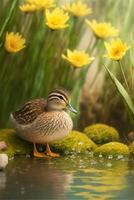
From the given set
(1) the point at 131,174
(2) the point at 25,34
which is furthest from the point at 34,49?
(1) the point at 131,174

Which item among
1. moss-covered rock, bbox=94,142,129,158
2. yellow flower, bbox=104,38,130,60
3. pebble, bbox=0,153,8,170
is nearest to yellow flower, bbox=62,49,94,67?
yellow flower, bbox=104,38,130,60

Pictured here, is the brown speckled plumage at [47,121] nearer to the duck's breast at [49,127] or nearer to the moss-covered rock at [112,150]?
the duck's breast at [49,127]

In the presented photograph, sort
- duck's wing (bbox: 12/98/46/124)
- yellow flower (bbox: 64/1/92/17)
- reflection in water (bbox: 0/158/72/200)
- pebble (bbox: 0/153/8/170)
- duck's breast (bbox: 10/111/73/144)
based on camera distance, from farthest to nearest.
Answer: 1. yellow flower (bbox: 64/1/92/17)
2. duck's wing (bbox: 12/98/46/124)
3. duck's breast (bbox: 10/111/73/144)
4. pebble (bbox: 0/153/8/170)
5. reflection in water (bbox: 0/158/72/200)

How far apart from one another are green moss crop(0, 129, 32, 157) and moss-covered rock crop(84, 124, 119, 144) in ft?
2.02

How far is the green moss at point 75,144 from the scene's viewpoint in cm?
679

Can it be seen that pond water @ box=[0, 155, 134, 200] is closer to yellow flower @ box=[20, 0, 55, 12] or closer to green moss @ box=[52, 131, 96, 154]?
green moss @ box=[52, 131, 96, 154]

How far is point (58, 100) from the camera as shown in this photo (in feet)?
21.6

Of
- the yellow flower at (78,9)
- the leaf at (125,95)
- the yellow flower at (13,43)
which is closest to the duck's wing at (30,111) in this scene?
the yellow flower at (13,43)

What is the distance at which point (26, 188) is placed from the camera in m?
5.30

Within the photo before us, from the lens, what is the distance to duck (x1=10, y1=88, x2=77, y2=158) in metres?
6.54

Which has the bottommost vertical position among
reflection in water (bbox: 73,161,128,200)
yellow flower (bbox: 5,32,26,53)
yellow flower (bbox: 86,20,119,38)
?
reflection in water (bbox: 73,161,128,200)

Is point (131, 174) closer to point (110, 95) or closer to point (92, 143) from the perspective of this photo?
point (92, 143)

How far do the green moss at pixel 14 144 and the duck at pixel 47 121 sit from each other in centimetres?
10

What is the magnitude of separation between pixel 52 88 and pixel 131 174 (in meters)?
1.64
